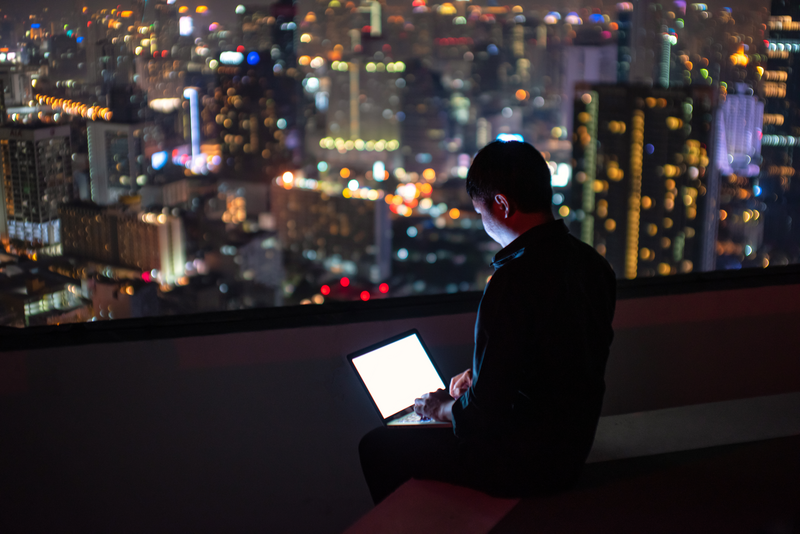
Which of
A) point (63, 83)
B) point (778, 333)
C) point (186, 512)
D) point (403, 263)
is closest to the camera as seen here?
point (186, 512)

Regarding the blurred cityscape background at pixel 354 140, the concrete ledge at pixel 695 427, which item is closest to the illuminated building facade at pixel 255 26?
the blurred cityscape background at pixel 354 140

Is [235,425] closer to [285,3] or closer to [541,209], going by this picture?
[541,209]

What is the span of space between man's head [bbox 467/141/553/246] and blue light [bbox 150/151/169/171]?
136cm

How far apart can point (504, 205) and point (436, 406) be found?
424mm

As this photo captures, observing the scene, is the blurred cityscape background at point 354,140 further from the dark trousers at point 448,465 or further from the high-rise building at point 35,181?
the dark trousers at point 448,465

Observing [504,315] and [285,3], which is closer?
[504,315]

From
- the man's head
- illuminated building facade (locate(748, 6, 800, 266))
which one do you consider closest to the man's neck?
the man's head

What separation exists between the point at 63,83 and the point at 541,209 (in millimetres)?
1522

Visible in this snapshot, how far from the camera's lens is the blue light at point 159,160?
205 centimetres

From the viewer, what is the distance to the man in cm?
99

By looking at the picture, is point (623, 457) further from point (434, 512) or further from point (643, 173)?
point (643, 173)

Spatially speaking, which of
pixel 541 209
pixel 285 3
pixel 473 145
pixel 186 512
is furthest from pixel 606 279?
pixel 473 145

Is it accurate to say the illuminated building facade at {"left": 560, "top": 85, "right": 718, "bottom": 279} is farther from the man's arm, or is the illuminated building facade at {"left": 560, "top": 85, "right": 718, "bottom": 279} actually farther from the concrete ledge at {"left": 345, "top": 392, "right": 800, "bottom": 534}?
the man's arm

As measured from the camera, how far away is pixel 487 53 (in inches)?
119
